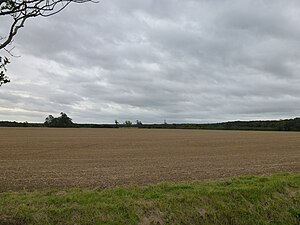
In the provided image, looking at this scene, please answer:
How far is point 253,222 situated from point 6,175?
1447 cm

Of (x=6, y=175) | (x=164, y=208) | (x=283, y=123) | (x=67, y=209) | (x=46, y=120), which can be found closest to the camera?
(x=67, y=209)

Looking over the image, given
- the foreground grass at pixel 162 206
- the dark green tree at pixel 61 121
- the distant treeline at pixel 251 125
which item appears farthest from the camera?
the dark green tree at pixel 61 121

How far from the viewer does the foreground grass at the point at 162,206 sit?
352 inches

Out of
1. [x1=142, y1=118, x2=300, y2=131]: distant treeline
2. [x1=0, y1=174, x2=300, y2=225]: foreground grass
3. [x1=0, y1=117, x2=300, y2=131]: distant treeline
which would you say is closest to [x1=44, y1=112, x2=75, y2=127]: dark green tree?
[x1=0, y1=117, x2=300, y2=131]: distant treeline

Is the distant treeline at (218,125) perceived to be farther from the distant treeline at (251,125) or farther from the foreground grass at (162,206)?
the foreground grass at (162,206)

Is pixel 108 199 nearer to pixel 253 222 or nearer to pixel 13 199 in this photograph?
pixel 13 199

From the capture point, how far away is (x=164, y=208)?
385 inches

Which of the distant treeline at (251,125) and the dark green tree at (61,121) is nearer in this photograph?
the distant treeline at (251,125)

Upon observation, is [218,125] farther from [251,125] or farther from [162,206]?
[162,206]

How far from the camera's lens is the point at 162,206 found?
388 inches

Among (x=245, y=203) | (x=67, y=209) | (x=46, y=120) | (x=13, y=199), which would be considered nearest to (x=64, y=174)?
(x=13, y=199)

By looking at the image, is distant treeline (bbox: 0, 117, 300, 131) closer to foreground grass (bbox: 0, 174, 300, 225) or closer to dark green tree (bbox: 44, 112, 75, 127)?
dark green tree (bbox: 44, 112, 75, 127)

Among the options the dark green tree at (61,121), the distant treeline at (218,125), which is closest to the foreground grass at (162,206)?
the distant treeline at (218,125)

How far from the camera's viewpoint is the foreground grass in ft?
29.3
